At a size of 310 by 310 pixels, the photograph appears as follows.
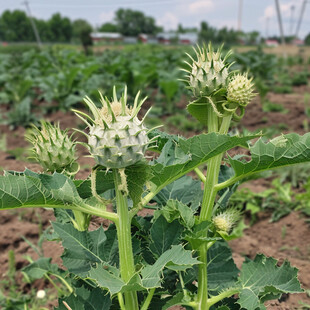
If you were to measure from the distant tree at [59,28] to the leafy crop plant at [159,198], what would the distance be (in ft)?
322

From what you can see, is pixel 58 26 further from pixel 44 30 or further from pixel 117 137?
pixel 117 137

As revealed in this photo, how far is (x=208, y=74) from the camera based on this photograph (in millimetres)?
1607

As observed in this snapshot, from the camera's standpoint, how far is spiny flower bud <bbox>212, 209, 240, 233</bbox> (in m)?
1.73

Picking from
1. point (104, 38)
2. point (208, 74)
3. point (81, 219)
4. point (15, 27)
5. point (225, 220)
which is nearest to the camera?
point (208, 74)

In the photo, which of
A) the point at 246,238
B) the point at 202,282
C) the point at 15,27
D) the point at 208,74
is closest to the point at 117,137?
the point at 208,74

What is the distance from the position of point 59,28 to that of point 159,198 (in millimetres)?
100589

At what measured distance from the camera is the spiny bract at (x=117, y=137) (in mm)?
1286

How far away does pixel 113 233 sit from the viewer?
1.74m

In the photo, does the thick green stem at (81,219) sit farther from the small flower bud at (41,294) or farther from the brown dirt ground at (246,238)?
the small flower bud at (41,294)

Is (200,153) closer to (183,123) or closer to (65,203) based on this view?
(65,203)

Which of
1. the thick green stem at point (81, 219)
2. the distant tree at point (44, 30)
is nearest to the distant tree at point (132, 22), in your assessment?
the distant tree at point (44, 30)

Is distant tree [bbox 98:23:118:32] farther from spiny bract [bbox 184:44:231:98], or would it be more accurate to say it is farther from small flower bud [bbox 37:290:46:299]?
spiny bract [bbox 184:44:231:98]

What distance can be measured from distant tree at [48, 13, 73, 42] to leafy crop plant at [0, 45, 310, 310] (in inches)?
3868

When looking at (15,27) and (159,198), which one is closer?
(159,198)
